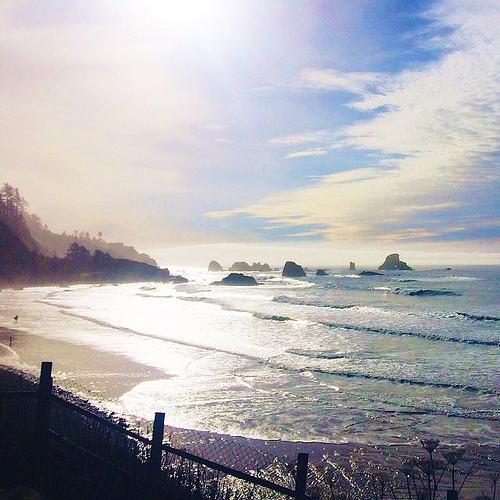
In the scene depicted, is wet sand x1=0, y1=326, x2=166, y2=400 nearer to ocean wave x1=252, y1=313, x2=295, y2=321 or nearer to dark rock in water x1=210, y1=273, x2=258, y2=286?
ocean wave x1=252, y1=313, x2=295, y2=321

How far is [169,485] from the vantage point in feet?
24.5

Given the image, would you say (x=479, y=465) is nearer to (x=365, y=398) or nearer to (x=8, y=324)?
(x=365, y=398)

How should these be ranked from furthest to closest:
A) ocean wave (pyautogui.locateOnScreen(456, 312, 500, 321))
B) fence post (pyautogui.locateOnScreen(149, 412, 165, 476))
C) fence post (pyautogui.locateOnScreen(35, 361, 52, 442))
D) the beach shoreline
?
ocean wave (pyautogui.locateOnScreen(456, 312, 500, 321)), the beach shoreline, fence post (pyautogui.locateOnScreen(35, 361, 52, 442)), fence post (pyautogui.locateOnScreen(149, 412, 165, 476))

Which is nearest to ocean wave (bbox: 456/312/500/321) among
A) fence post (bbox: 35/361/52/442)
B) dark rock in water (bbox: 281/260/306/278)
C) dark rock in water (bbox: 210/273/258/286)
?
fence post (bbox: 35/361/52/442)

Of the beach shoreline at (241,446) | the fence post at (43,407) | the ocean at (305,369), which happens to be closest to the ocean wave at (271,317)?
the ocean at (305,369)

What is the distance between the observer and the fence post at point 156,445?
6.78m

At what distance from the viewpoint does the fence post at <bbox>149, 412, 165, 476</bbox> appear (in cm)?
678

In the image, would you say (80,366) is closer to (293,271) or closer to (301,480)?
(301,480)

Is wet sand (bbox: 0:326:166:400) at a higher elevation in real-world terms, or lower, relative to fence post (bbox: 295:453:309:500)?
lower

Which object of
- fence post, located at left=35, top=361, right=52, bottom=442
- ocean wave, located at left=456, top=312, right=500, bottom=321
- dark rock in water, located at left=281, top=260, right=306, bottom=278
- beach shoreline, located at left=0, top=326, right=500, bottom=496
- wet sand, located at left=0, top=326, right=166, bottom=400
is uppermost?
dark rock in water, located at left=281, top=260, right=306, bottom=278

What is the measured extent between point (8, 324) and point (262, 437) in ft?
91.3

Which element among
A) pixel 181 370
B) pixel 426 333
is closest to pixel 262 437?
pixel 181 370

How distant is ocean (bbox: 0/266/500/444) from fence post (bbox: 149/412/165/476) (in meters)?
6.99

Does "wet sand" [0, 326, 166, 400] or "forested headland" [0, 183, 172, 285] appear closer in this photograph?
"wet sand" [0, 326, 166, 400]
